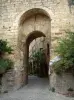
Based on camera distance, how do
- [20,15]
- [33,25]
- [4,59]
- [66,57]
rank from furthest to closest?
[33,25]
[20,15]
[4,59]
[66,57]

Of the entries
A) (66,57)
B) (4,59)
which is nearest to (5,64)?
(4,59)

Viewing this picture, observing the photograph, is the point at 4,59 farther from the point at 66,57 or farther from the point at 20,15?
the point at 66,57

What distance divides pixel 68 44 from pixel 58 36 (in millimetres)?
1472

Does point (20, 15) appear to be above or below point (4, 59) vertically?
above

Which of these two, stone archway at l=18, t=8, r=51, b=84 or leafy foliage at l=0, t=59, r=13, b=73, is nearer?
leafy foliage at l=0, t=59, r=13, b=73

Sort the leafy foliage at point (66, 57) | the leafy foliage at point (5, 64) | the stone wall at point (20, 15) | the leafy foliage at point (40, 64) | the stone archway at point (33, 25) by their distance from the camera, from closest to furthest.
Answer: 1. the leafy foliage at point (66, 57)
2. the leafy foliage at point (5, 64)
3. the stone wall at point (20, 15)
4. the stone archway at point (33, 25)
5. the leafy foliage at point (40, 64)

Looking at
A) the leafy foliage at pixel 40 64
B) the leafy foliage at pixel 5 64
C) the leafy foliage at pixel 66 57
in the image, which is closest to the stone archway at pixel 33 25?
the leafy foliage at pixel 5 64

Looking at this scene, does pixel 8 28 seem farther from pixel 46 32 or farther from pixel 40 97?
pixel 40 97

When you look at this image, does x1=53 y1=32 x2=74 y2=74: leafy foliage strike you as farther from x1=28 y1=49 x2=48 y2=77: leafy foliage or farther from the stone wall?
x1=28 y1=49 x2=48 y2=77: leafy foliage

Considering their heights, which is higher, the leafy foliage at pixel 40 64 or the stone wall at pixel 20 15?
the stone wall at pixel 20 15

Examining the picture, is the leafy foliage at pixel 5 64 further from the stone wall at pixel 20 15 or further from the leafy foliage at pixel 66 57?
the leafy foliage at pixel 66 57

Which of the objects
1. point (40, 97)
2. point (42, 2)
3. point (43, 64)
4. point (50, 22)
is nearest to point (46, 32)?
point (50, 22)

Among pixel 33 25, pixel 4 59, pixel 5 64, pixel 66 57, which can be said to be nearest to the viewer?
pixel 66 57

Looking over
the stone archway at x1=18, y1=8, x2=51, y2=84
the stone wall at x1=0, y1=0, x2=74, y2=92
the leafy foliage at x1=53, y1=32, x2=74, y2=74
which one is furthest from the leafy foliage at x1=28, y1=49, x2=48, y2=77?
the leafy foliage at x1=53, y1=32, x2=74, y2=74
